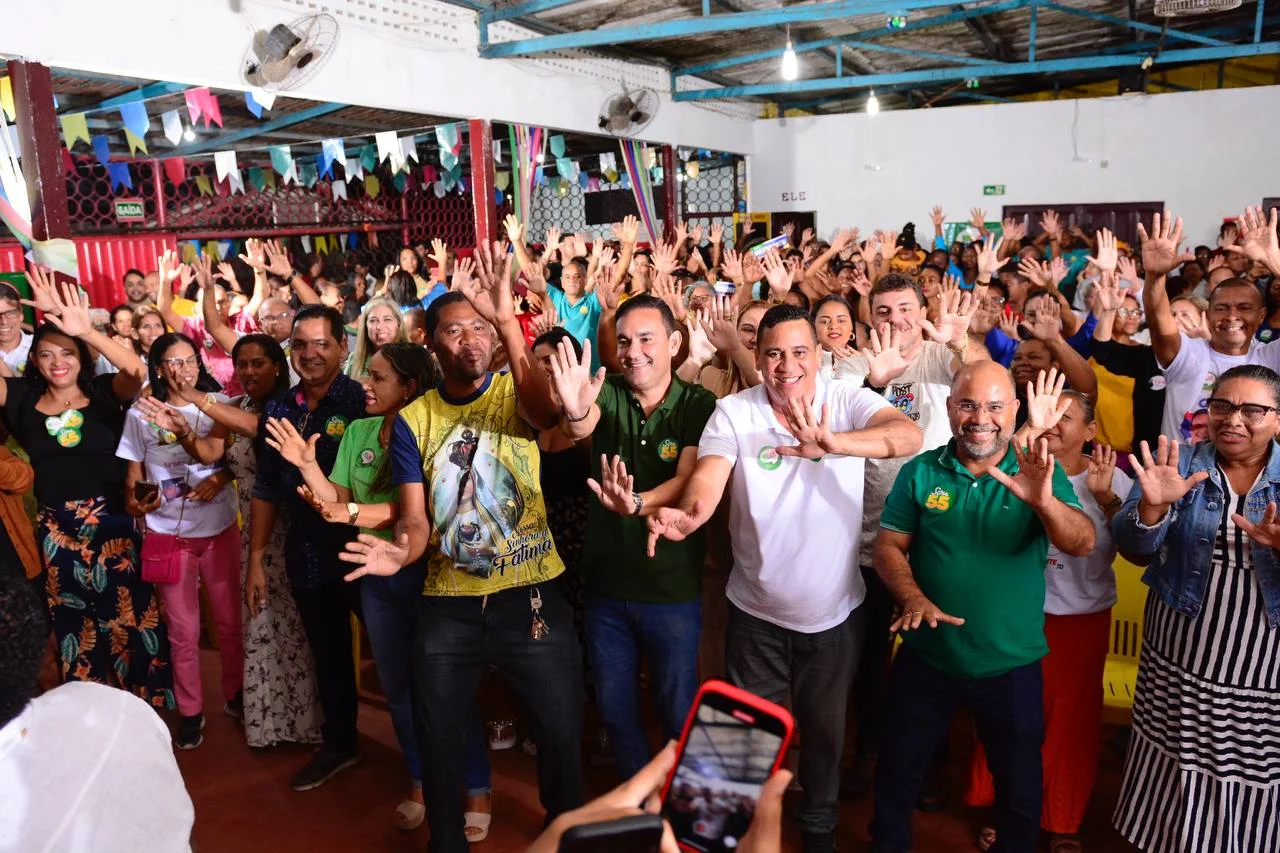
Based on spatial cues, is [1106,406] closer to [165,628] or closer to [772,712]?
[772,712]

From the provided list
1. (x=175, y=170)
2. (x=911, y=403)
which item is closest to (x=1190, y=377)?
(x=911, y=403)

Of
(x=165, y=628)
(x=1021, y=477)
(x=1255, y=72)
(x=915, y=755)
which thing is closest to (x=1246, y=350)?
(x=1021, y=477)

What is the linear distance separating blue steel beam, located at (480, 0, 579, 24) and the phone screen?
747 centimetres

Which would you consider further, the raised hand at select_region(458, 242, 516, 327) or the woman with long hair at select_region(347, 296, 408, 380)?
the woman with long hair at select_region(347, 296, 408, 380)

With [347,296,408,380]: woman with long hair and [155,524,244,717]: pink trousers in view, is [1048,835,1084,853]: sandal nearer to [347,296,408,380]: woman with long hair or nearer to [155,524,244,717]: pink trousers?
[155,524,244,717]: pink trousers

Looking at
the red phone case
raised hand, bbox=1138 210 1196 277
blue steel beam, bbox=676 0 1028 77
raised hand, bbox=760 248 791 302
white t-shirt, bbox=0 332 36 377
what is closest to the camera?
the red phone case

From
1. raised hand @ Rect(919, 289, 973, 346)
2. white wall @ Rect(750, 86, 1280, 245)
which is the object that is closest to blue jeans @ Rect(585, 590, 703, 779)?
raised hand @ Rect(919, 289, 973, 346)

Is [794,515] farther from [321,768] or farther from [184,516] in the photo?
[184,516]

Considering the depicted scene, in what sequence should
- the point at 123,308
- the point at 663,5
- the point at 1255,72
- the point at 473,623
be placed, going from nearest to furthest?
1. the point at 473,623
2. the point at 123,308
3. the point at 663,5
4. the point at 1255,72

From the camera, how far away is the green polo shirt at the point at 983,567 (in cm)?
231

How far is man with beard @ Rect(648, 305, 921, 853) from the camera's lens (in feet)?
7.94

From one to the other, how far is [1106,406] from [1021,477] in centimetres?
254

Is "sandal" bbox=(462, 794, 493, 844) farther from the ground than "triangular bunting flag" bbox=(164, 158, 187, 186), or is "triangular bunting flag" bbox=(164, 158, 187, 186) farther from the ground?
"triangular bunting flag" bbox=(164, 158, 187, 186)

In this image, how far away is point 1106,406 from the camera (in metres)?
4.41
